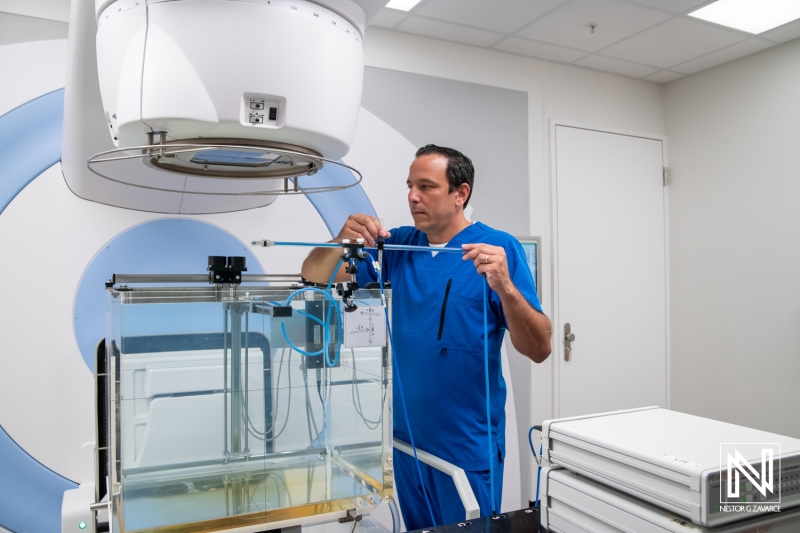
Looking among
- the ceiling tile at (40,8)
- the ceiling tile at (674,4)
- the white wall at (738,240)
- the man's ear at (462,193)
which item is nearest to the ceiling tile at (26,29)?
the ceiling tile at (40,8)

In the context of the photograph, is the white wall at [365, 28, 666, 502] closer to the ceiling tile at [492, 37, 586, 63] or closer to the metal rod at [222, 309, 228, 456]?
the ceiling tile at [492, 37, 586, 63]

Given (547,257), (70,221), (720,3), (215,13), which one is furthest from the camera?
(547,257)

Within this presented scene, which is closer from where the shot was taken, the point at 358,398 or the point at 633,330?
the point at 358,398

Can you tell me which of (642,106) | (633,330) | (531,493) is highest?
(642,106)

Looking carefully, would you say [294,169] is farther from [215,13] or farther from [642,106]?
[642,106]

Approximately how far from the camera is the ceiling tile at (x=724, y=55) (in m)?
2.84

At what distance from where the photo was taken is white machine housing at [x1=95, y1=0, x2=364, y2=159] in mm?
875

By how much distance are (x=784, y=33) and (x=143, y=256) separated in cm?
296

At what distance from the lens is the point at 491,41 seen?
2789 millimetres

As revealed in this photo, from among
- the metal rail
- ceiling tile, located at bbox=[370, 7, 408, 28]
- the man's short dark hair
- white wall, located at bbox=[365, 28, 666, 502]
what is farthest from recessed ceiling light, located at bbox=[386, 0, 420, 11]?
the metal rail

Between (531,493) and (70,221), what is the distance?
2.34 meters

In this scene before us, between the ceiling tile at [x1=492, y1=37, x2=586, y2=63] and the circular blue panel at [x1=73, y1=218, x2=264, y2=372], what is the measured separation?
161 cm

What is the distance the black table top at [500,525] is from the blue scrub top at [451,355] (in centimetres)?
57

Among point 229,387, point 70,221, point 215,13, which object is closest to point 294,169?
point 215,13
